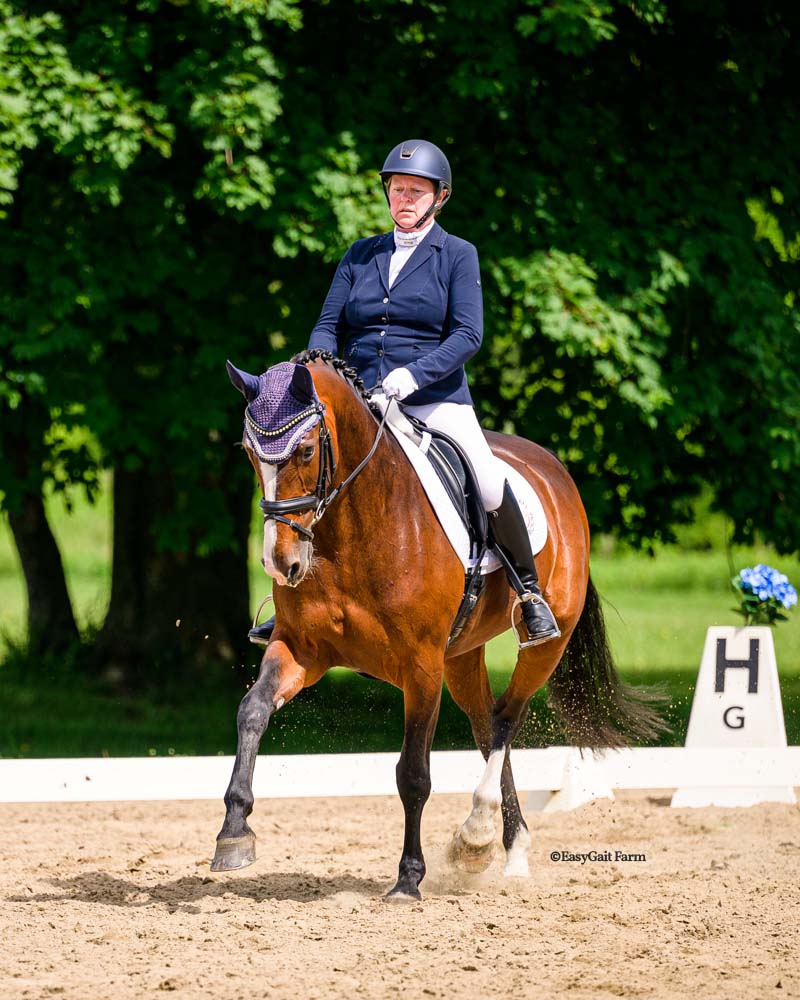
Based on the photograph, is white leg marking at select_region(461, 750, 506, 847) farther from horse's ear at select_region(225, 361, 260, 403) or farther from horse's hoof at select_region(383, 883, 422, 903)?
horse's ear at select_region(225, 361, 260, 403)

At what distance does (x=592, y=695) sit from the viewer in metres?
7.36

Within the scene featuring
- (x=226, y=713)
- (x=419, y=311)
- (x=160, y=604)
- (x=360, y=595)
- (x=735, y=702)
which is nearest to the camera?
(x=360, y=595)

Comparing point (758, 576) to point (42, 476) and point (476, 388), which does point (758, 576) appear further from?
point (42, 476)

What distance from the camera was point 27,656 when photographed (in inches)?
512

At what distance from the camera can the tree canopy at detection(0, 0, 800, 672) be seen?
9688 mm

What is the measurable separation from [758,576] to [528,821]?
225 cm

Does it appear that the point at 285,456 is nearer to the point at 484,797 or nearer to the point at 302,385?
the point at 302,385

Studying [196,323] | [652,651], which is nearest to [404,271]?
[196,323]

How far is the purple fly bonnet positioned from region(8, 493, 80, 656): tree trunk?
8407 millimetres

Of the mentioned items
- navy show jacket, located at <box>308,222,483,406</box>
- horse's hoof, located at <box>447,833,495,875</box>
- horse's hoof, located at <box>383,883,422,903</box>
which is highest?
navy show jacket, located at <box>308,222,483,406</box>

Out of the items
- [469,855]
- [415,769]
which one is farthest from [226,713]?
[415,769]

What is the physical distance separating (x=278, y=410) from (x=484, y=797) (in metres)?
2.06

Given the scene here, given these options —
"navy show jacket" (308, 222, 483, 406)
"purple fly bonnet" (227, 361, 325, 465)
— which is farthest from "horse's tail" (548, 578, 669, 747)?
"purple fly bonnet" (227, 361, 325, 465)

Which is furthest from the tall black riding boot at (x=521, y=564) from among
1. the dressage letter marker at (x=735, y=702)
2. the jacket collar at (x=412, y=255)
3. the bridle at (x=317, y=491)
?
the dressage letter marker at (x=735, y=702)
